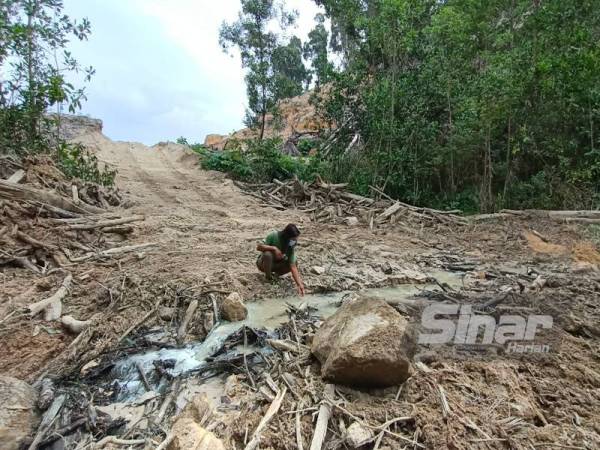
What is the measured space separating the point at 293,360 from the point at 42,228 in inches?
217

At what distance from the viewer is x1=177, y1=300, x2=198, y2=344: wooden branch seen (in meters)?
4.37

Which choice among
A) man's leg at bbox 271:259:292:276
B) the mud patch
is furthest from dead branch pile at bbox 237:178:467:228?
man's leg at bbox 271:259:292:276

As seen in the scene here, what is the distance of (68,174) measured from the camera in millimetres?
9633

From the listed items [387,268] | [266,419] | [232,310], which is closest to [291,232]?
[232,310]

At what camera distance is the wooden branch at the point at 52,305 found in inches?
186

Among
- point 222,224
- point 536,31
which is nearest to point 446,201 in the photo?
point 536,31

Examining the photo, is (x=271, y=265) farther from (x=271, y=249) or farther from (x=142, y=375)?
(x=142, y=375)

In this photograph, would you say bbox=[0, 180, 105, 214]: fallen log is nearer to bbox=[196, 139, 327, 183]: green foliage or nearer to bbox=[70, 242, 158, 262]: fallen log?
bbox=[70, 242, 158, 262]: fallen log

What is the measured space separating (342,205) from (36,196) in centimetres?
705

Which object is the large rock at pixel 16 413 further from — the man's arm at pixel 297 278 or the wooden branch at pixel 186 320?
the man's arm at pixel 297 278

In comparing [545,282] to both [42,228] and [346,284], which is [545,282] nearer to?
[346,284]

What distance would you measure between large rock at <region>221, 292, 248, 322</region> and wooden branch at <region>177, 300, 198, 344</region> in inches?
13.7

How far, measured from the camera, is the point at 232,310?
473 centimetres

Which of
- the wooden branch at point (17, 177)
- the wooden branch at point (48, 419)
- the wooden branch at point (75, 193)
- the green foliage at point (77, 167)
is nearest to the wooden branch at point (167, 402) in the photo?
the wooden branch at point (48, 419)
